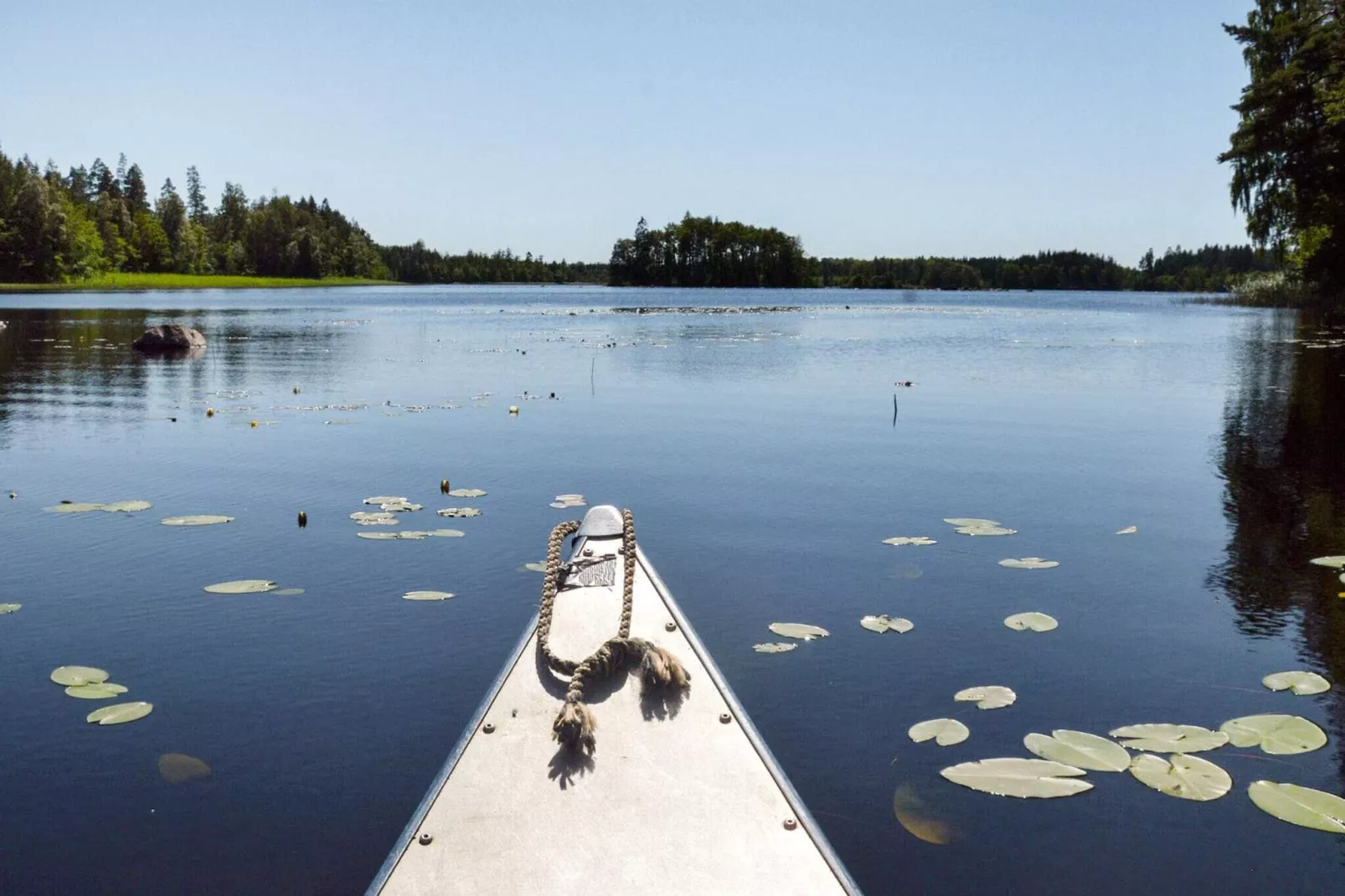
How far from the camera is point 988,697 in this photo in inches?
231

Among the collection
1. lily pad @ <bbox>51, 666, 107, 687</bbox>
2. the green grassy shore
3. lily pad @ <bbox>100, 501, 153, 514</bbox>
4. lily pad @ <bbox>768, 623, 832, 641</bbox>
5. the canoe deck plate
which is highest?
the green grassy shore

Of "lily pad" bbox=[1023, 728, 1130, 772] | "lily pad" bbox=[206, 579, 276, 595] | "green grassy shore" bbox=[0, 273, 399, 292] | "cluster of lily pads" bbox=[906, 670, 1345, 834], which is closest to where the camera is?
"cluster of lily pads" bbox=[906, 670, 1345, 834]

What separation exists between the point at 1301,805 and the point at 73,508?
1080cm

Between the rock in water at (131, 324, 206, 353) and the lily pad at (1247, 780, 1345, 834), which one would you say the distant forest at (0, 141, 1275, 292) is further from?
the lily pad at (1247, 780, 1345, 834)

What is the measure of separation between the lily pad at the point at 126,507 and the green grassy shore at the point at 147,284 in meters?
98.6

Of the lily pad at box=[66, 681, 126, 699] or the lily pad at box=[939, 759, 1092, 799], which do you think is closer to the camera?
the lily pad at box=[939, 759, 1092, 799]

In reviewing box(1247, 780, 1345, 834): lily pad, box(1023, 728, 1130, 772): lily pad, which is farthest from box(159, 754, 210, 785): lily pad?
box(1247, 780, 1345, 834): lily pad

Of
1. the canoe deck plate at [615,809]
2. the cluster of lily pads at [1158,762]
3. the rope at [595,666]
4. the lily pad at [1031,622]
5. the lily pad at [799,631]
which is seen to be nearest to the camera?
the canoe deck plate at [615,809]

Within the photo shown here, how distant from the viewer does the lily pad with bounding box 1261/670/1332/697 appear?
5.98 metres

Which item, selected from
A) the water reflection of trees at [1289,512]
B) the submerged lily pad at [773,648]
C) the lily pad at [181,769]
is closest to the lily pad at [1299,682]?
the water reflection of trees at [1289,512]

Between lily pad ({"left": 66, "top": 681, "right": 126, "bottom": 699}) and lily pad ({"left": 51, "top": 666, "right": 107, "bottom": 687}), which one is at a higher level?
lily pad ({"left": 51, "top": 666, "right": 107, "bottom": 687})

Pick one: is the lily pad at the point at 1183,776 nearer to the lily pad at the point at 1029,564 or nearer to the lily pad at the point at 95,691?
the lily pad at the point at 1029,564

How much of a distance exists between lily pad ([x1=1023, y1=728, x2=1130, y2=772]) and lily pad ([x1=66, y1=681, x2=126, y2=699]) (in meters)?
5.03

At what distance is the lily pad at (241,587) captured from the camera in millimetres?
7863
